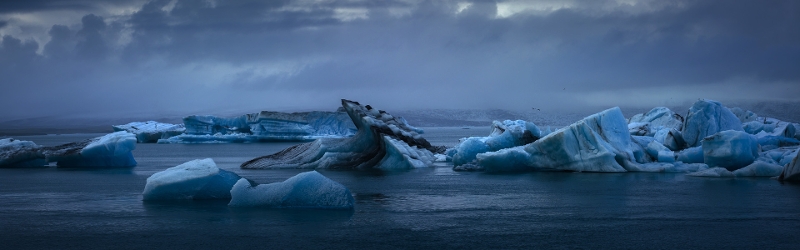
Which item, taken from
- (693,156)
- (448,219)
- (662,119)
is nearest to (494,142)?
(693,156)

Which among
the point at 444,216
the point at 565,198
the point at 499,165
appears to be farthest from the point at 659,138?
the point at 444,216

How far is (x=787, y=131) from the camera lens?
65.2 feet

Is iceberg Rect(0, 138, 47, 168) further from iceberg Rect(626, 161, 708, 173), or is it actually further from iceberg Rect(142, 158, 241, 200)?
iceberg Rect(626, 161, 708, 173)

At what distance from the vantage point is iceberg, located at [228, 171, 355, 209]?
8.55m

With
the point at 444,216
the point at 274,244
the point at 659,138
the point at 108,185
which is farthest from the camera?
the point at 659,138

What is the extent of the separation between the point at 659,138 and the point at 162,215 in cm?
1517

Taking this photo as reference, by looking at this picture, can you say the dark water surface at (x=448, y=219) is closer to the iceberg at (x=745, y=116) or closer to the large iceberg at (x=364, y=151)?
the large iceberg at (x=364, y=151)

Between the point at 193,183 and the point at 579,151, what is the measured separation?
8.41m

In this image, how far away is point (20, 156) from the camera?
61.8 feet

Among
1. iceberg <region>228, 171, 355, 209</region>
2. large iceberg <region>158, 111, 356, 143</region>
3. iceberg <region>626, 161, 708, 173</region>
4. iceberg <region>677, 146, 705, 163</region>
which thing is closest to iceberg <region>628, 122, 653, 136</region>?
iceberg <region>677, 146, 705, 163</region>

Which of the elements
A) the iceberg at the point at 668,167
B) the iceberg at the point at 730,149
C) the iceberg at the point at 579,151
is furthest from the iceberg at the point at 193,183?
the iceberg at the point at 730,149

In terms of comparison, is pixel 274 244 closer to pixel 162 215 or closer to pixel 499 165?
pixel 162 215

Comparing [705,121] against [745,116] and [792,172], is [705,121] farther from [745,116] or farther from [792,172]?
[745,116]

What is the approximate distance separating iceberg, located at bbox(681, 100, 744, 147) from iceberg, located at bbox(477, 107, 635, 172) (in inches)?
148
